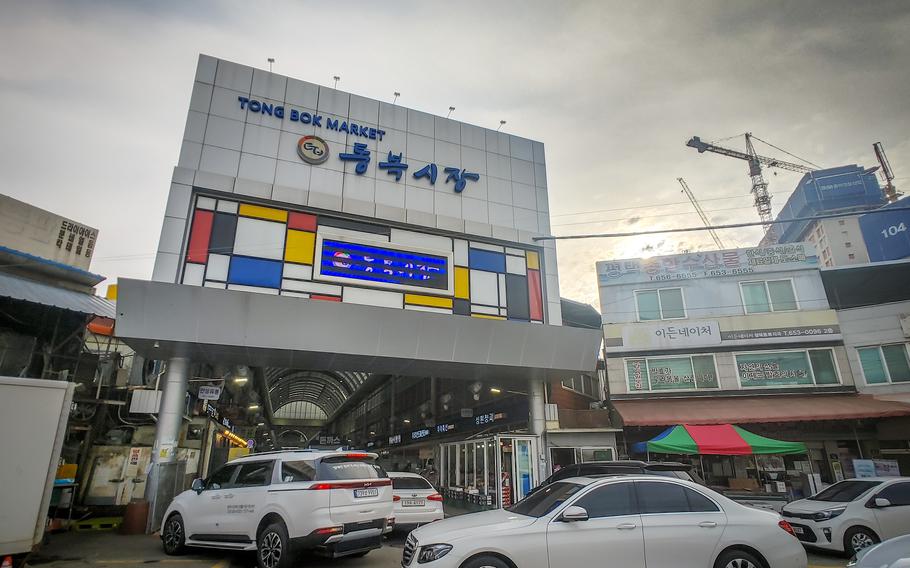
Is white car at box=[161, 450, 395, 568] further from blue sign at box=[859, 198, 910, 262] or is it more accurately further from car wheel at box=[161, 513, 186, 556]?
blue sign at box=[859, 198, 910, 262]

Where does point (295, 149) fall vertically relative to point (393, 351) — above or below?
above

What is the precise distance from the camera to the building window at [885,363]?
18984mm

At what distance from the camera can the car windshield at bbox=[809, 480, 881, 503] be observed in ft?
33.3

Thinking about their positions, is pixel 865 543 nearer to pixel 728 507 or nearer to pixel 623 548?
pixel 728 507

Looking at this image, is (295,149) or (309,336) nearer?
(309,336)

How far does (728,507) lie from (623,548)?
1.68m

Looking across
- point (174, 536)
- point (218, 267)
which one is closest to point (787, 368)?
point (218, 267)

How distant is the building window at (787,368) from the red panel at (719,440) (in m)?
4.71

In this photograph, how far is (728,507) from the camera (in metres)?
6.37

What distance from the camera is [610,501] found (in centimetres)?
619

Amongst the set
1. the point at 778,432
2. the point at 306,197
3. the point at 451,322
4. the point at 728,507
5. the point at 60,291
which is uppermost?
the point at 306,197

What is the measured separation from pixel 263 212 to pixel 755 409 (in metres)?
19.2

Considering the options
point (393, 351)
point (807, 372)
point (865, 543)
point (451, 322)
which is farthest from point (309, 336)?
point (807, 372)

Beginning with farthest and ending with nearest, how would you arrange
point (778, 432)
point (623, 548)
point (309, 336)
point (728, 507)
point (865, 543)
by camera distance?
point (778, 432) → point (309, 336) → point (865, 543) → point (728, 507) → point (623, 548)
